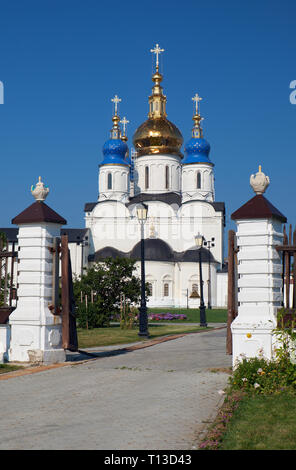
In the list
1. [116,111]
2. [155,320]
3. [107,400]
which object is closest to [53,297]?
[107,400]

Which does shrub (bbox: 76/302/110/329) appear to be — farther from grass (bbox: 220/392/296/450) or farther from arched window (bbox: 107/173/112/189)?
arched window (bbox: 107/173/112/189)

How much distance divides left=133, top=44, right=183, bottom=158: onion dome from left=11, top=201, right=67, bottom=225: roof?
54786 mm

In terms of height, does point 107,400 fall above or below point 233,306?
below

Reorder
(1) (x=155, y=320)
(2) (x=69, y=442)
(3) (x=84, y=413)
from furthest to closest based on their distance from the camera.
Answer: (1) (x=155, y=320) → (3) (x=84, y=413) → (2) (x=69, y=442)

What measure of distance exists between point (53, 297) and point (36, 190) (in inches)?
90.0

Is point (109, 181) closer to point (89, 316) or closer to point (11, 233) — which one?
point (11, 233)

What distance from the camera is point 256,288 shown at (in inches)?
418

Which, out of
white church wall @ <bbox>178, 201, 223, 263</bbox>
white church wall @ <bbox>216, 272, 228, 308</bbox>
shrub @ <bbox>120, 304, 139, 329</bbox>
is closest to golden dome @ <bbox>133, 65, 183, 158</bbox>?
white church wall @ <bbox>178, 201, 223, 263</bbox>

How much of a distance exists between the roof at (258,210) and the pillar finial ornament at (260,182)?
11 centimetres

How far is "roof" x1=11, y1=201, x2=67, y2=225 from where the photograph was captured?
1183cm

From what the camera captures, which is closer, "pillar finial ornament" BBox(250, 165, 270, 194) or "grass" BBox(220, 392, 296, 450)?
"grass" BBox(220, 392, 296, 450)

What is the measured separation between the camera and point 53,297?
1198cm
